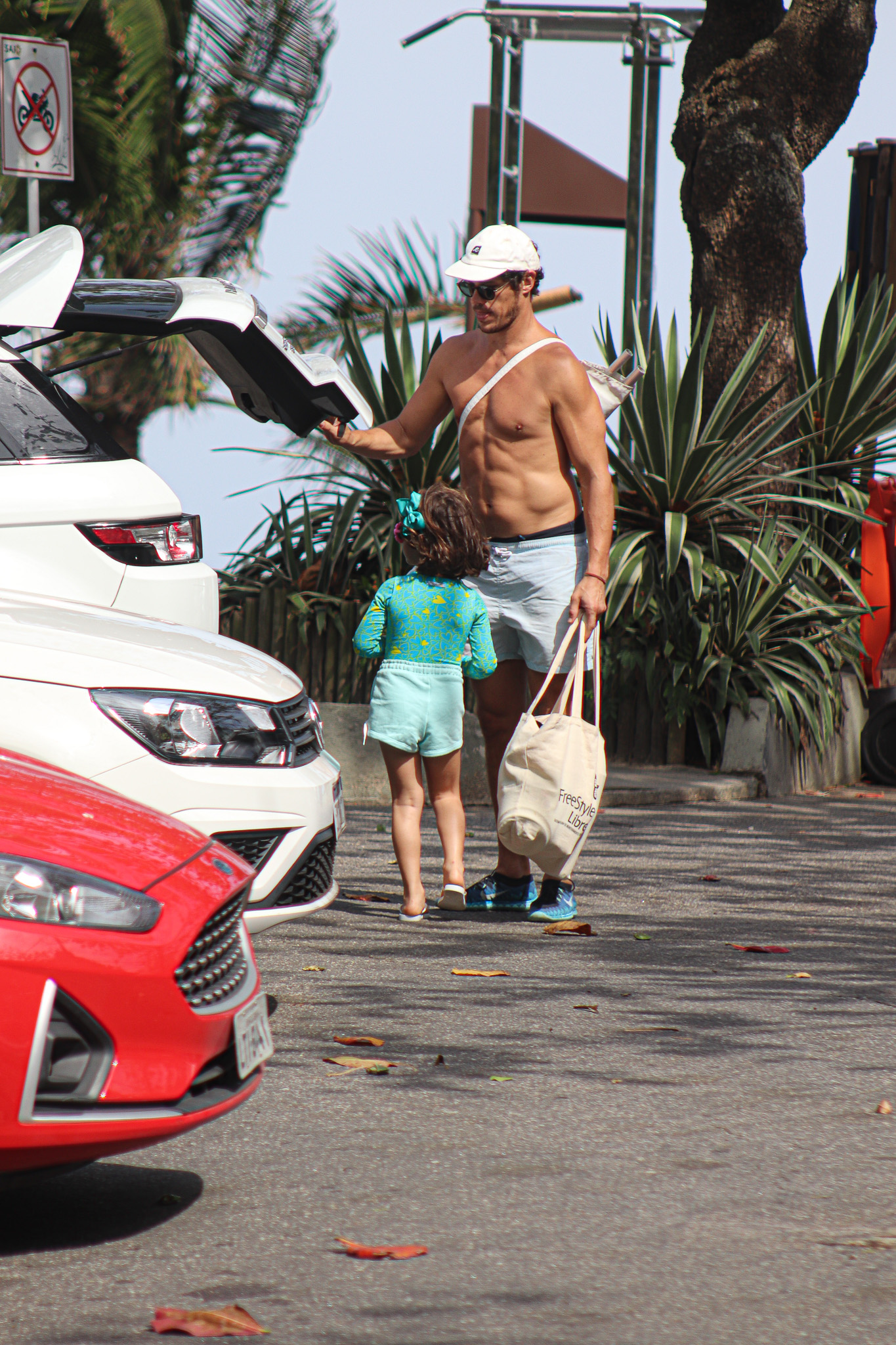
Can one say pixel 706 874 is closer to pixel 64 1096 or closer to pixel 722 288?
pixel 64 1096

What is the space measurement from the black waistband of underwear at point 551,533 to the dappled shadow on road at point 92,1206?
313cm

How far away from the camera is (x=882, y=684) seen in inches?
452

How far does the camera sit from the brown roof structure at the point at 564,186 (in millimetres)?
15602

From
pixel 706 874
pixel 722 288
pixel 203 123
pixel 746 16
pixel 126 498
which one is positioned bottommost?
pixel 706 874

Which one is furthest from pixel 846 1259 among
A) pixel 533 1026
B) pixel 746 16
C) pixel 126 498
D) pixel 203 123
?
pixel 203 123

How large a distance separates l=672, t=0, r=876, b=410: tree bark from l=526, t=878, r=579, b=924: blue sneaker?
238 inches

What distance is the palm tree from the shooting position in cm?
2303

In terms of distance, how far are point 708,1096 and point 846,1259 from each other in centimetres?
103

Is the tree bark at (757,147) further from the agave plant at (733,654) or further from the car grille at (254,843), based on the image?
the car grille at (254,843)

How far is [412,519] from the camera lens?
595cm

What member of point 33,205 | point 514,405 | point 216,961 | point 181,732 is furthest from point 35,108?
point 216,961

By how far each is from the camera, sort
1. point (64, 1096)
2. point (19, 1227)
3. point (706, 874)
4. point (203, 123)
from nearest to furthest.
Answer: point (64, 1096) → point (19, 1227) → point (706, 874) → point (203, 123)

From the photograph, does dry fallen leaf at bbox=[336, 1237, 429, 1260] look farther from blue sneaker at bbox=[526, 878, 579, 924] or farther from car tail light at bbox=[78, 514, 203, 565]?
blue sneaker at bbox=[526, 878, 579, 924]

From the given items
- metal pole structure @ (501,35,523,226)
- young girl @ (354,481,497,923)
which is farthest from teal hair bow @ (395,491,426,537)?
metal pole structure @ (501,35,523,226)
